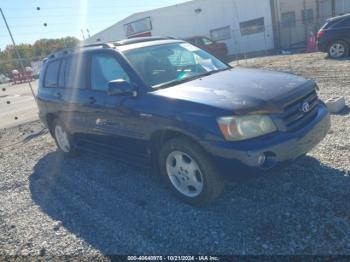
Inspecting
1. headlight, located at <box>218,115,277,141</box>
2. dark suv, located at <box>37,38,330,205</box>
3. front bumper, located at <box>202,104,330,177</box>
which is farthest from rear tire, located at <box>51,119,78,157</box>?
headlight, located at <box>218,115,277,141</box>

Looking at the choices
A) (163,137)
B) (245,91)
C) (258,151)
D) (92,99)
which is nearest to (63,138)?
(92,99)

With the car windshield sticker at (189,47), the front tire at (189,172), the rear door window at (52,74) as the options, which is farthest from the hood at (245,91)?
the rear door window at (52,74)

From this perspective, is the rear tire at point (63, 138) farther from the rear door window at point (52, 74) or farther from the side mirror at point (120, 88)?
the side mirror at point (120, 88)

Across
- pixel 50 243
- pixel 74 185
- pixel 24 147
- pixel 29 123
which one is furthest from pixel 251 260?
pixel 29 123

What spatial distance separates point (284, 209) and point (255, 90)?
1277 millimetres

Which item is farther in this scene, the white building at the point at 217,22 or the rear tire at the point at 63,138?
the white building at the point at 217,22

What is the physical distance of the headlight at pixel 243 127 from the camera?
3160mm

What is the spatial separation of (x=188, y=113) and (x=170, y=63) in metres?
1.33

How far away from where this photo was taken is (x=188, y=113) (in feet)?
11.0

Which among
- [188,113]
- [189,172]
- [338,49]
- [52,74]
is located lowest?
[338,49]

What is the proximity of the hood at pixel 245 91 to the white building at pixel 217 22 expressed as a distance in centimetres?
1991

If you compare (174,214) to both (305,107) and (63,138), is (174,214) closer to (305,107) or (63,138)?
(305,107)

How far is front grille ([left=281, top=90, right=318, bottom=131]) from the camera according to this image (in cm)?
333

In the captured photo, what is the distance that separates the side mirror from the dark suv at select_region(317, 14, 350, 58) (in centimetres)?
1087
